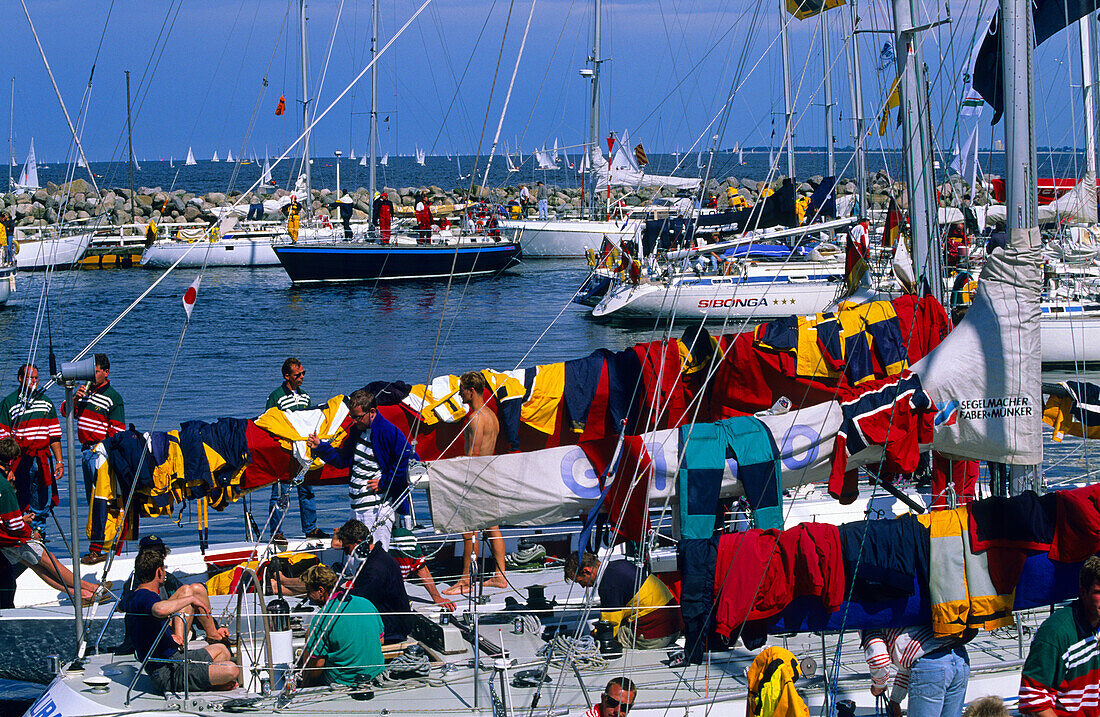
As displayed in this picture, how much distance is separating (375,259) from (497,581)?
27087 millimetres

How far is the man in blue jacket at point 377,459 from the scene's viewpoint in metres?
7.86

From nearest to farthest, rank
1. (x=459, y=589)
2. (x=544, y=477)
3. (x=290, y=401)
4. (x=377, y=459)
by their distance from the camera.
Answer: (x=544, y=477) < (x=377, y=459) < (x=459, y=589) < (x=290, y=401)

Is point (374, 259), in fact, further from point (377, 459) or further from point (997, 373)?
point (997, 373)

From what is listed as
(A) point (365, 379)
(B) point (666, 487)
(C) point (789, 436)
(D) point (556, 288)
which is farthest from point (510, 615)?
(D) point (556, 288)

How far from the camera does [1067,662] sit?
4.43 m

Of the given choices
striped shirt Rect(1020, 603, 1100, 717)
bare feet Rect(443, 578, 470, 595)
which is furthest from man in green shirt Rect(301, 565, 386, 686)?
striped shirt Rect(1020, 603, 1100, 717)

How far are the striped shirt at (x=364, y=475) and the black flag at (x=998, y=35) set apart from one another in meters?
4.80

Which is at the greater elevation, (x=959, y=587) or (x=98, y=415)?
(x=98, y=415)

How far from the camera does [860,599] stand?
19.1ft

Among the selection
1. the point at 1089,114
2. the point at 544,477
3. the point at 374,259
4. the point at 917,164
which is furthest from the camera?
the point at 374,259

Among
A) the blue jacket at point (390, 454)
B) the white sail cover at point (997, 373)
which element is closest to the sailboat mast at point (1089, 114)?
the white sail cover at point (997, 373)

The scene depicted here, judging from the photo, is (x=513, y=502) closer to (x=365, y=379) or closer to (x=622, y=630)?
(x=622, y=630)

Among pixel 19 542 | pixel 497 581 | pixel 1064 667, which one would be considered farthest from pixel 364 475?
pixel 1064 667

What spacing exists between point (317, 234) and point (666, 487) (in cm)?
3224
